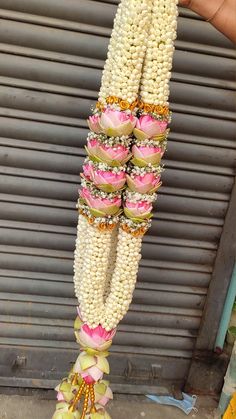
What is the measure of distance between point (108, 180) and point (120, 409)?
67.7 inches

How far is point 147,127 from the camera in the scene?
1533 millimetres

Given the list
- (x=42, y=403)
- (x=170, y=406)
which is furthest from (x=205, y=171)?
(x=42, y=403)

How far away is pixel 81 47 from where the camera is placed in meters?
2.21

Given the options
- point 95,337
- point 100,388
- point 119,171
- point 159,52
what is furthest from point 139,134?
point 100,388

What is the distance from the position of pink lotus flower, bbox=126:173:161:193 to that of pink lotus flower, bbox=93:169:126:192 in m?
0.03

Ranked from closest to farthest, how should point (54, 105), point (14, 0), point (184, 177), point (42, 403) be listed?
point (14, 0) < point (54, 105) < point (184, 177) < point (42, 403)

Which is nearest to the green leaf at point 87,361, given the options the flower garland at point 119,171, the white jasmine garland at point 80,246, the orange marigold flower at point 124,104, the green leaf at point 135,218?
the flower garland at point 119,171

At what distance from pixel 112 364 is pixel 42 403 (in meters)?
0.46

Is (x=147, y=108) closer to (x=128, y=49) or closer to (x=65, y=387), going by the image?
(x=128, y=49)

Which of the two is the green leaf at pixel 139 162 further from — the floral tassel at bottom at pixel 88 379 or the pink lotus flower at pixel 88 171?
the floral tassel at bottom at pixel 88 379

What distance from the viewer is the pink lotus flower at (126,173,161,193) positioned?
1.59m

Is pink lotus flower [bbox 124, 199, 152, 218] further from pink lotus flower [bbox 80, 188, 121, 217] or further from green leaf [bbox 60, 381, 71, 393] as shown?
green leaf [bbox 60, 381, 71, 393]

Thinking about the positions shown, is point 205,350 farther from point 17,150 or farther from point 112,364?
point 17,150

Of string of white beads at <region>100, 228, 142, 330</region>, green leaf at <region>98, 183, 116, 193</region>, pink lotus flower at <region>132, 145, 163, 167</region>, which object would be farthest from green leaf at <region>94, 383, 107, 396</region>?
pink lotus flower at <region>132, 145, 163, 167</region>
